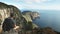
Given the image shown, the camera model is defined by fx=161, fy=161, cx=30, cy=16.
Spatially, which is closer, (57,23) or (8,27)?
(8,27)

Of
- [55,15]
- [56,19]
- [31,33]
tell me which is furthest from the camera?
[55,15]

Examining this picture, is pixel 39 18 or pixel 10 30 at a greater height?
pixel 10 30

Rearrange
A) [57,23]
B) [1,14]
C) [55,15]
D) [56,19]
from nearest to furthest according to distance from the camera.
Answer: [1,14] → [57,23] → [56,19] → [55,15]

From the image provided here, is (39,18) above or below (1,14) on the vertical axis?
below

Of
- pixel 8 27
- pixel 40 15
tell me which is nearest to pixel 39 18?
pixel 40 15


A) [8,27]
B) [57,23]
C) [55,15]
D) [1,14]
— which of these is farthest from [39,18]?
[8,27]

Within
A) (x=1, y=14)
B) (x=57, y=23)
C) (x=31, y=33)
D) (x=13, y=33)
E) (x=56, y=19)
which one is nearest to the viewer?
(x=13, y=33)

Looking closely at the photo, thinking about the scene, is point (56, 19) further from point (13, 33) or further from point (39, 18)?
point (13, 33)

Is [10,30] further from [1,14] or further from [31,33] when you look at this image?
[1,14]

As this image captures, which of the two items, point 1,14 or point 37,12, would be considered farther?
point 37,12
